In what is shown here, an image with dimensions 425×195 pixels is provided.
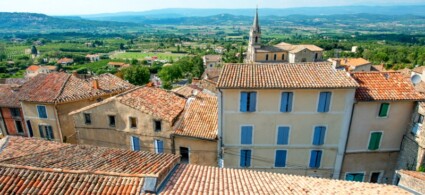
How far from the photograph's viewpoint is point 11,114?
86.0ft

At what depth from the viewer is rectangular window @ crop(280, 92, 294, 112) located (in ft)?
54.9

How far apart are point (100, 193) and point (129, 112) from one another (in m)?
12.3

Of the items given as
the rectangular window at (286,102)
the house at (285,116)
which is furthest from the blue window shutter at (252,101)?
the rectangular window at (286,102)

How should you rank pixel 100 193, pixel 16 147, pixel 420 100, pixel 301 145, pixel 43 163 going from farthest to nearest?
1. pixel 301 145
2. pixel 420 100
3. pixel 16 147
4. pixel 43 163
5. pixel 100 193

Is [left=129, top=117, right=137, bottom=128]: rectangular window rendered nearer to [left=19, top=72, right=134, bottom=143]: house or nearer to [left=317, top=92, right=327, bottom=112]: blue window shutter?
[left=19, top=72, right=134, bottom=143]: house

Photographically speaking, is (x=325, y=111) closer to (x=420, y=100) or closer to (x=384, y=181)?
(x=420, y=100)

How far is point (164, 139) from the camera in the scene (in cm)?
1844


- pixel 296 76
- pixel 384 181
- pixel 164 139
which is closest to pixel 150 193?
pixel 164 139

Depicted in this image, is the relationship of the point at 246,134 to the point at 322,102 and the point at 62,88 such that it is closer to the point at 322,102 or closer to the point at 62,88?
the point at 322,102

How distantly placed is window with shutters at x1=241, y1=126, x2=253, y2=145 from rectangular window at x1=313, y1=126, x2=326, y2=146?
177 inches

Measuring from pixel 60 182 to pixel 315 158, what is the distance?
1650 centimetres

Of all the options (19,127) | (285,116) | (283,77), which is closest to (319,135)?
(285,116)

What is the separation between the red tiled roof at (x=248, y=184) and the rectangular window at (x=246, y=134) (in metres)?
7.38

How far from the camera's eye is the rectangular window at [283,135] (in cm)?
1764
